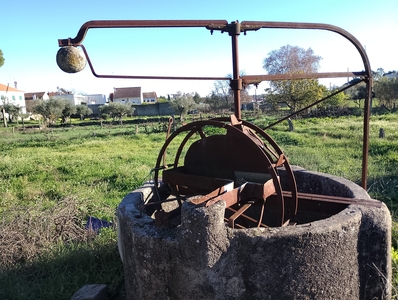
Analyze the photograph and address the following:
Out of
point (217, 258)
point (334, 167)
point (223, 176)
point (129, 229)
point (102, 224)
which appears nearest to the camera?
point (217, 258)

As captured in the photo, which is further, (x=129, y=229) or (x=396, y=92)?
(x=396, y=92)

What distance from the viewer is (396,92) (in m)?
31.5

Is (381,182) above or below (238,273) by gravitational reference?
below

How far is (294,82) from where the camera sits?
27.4m

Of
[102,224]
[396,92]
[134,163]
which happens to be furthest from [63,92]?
[102,224]

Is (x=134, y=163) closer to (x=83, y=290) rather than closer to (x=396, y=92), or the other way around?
(x=83, y=290)

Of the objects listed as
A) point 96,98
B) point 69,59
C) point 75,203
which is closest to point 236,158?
point 69,59

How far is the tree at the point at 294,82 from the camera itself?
27.7m

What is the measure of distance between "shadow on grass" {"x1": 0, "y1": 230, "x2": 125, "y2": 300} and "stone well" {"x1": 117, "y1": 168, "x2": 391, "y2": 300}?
5.24 ft

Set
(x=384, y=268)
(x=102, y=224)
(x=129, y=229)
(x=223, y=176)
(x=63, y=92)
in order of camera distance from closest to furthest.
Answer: (x=384, y=268) → (x=129, y=229) → (x=223, y=176) → (x=102, y=224) → (x=63, y=92)

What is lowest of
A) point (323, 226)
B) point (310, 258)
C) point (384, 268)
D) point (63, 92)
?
point (384, 268)

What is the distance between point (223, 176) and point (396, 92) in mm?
33571

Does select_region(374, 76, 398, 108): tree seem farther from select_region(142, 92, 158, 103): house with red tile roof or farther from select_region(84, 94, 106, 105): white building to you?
select_region(84, 94, 106, 105): white building

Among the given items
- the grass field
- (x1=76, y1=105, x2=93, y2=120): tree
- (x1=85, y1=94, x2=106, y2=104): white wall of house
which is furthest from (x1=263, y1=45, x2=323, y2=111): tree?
(x1=85, y1=94, x2=106, y2=104): white wall of house
